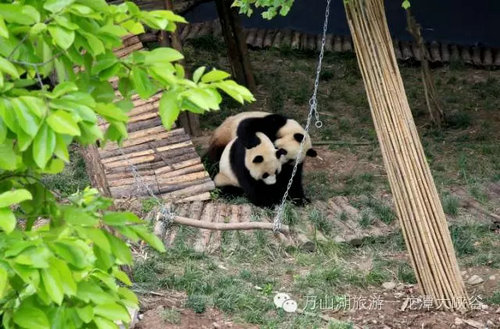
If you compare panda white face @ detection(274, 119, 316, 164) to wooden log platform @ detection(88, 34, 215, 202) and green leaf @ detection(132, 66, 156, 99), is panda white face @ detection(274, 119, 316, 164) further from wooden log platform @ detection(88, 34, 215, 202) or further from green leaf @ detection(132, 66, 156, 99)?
green leaf @ detection(132, 66, 156, 99)

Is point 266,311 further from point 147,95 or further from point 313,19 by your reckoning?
point 313,19

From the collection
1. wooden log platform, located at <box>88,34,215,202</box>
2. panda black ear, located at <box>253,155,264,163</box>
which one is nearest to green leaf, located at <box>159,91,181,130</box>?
wooden log platform, located at <box>88,34,215,202</box>

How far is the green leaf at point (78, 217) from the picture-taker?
2.14 metres

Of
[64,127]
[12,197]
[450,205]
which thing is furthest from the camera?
[450,205]

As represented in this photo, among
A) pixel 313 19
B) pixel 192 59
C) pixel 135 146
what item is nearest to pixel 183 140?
pixel 135 146

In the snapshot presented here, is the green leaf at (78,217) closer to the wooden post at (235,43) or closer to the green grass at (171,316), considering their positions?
the green grass at (171,316)

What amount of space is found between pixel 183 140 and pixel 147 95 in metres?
6.39

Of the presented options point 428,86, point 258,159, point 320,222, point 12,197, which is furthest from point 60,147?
point 428,86

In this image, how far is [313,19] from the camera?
43.7ft

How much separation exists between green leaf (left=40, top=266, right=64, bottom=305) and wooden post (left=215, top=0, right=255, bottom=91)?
937cm

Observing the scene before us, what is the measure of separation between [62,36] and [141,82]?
0.95 ft

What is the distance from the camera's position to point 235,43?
37.3ft

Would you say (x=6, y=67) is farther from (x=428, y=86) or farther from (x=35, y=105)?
(x=428, y=86)

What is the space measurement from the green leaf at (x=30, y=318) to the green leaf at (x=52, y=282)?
0.42 ft
